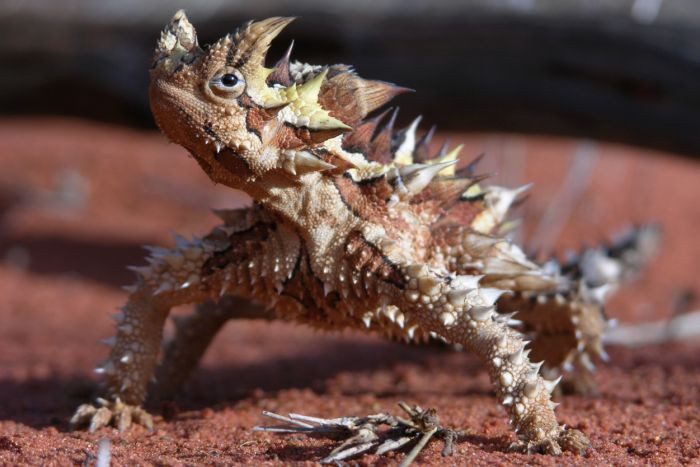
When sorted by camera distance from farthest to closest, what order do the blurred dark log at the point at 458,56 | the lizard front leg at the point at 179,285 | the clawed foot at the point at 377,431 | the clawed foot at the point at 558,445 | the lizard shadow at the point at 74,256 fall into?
1. the lizard shadow at the point at 74,256
2. the blurred dark log at the point at 458,56
3. the lizard front leg at the point at 179,285
4. the clawed foot at the point at 558,445
5. the clawed foot at the point at 377,431

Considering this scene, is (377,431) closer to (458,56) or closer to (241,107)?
(241,107)

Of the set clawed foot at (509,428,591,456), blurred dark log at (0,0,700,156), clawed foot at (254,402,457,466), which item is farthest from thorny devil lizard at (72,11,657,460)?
blurred dark log at (0,0,700,156)

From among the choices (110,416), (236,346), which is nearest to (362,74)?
(236,346)

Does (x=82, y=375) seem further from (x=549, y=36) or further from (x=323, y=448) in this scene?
(x=549, y=36)

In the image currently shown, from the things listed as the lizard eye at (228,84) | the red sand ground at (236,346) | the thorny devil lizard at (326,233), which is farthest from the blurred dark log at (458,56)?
the lizard eye at (228,84)

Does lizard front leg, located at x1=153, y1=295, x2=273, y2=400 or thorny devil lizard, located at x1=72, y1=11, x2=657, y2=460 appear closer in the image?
thorny devil lizard, located at x1=72, y1=11, x2=657, y2=460

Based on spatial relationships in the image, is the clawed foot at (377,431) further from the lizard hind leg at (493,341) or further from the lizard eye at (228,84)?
the lizard eye at (228,84)

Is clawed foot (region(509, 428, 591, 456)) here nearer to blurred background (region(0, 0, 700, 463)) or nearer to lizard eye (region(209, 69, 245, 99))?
blurred background (region(0, 0, 700, 463))
